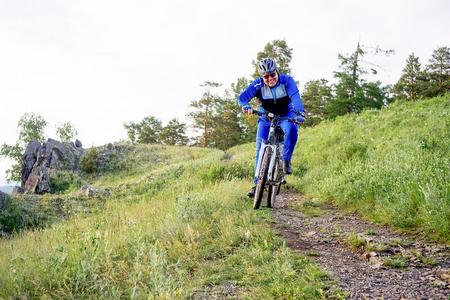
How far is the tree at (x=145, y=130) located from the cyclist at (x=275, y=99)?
207 ft

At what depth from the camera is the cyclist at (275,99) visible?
8227 mm

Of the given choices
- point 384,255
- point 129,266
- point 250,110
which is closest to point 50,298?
point 129,266

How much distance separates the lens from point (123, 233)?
6230mm

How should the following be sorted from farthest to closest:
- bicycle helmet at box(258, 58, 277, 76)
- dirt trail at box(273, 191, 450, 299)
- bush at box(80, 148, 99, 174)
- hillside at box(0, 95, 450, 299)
→ bush at box(80, 148, 99, 174) < bicycle helmet at box(258, 58, 277, 76) < hillside at box(0, 95, 450, 299) < dirt trail at box(273, 191, 450, 299)

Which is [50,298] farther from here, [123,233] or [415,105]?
[415,105]

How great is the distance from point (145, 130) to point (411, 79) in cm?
4531

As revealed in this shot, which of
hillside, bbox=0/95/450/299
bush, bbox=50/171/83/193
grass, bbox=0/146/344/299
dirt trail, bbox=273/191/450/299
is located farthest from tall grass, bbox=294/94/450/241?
bush, bbox=50/171/83/193

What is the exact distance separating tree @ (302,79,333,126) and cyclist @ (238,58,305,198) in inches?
1459

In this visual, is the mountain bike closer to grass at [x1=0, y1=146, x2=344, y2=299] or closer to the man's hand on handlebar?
the man's hand on handlebar

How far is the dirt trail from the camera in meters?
3.77

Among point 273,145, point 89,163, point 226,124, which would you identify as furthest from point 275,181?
point 226,124

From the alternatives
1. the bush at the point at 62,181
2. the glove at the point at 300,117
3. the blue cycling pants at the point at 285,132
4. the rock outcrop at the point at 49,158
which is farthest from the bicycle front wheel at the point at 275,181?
the rock outcrop at the point at 49,158

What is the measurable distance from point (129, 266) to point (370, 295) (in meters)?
2.91

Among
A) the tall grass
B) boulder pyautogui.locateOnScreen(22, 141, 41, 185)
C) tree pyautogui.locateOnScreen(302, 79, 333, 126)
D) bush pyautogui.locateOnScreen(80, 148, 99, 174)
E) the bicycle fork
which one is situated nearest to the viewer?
the tall grass
